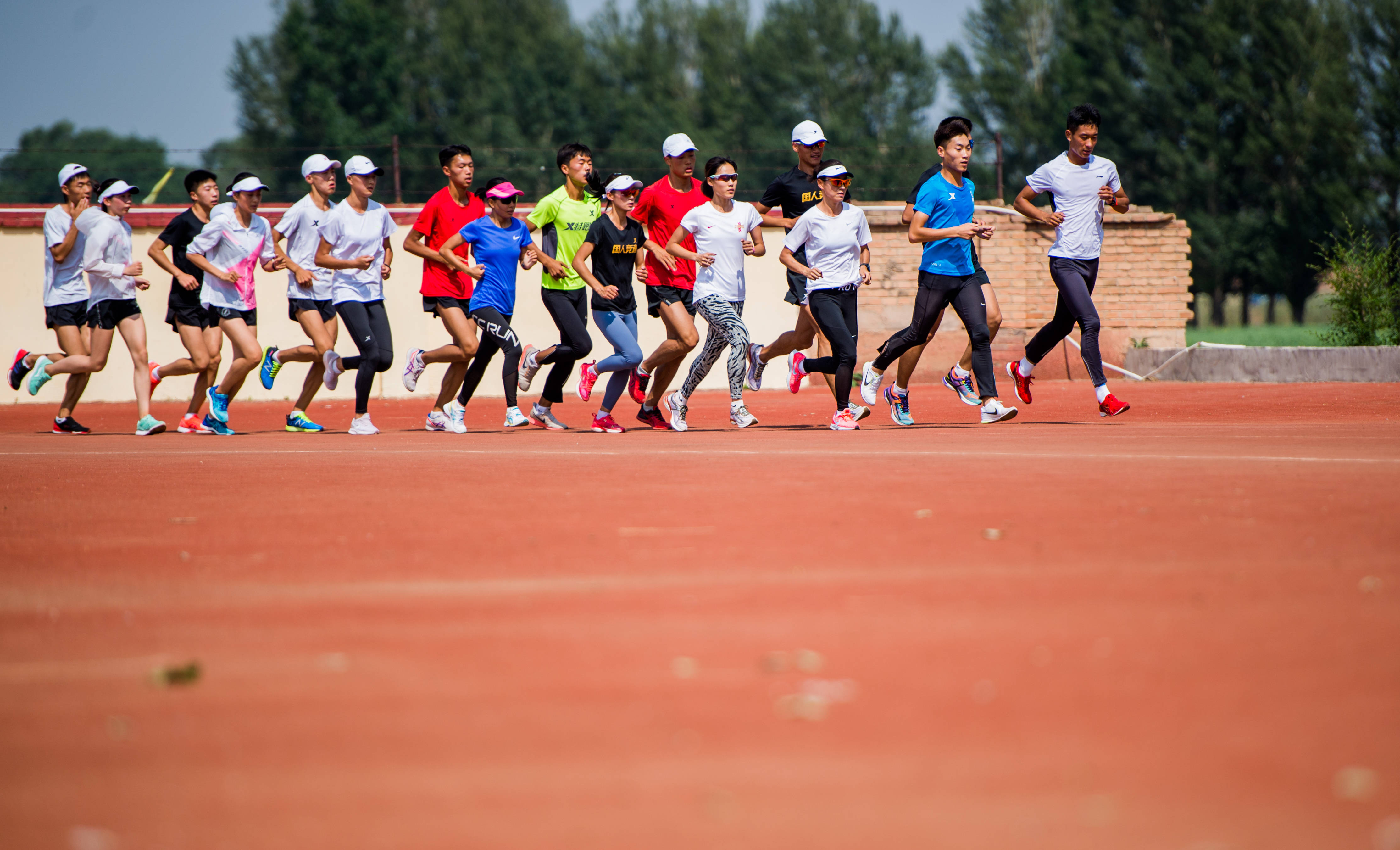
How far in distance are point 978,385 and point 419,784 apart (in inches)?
351

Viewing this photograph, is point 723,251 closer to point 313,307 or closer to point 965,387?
point 965,387

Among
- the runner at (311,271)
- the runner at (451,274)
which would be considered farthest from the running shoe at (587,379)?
the runner at (311,271)

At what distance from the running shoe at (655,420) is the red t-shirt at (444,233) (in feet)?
5.65

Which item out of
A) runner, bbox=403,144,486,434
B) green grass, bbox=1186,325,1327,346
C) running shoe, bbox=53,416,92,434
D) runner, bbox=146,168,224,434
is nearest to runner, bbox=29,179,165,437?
runner, bbox=146,168,224,434

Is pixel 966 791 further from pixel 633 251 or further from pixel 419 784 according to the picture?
pixel 633 251

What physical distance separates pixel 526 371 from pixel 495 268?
0.85 meters

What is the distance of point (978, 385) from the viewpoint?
11.0 meters

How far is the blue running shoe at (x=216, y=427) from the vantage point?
473 inches

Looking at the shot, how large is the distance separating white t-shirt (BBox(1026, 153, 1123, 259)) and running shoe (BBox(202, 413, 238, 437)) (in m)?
6.68

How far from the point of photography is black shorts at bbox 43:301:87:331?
12328 mm

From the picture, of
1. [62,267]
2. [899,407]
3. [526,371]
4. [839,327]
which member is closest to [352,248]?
[526,371]

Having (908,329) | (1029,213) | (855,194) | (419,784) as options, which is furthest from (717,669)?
(855,194)

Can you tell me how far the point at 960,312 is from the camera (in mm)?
10695

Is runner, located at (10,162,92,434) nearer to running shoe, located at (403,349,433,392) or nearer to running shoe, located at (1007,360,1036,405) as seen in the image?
running shoe, located at (403,349,433,392)
